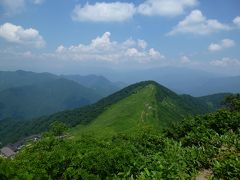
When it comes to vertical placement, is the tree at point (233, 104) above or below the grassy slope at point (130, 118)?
above

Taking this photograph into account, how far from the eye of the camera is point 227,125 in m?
33.0

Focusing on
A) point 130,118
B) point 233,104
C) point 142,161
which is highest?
point 142,161

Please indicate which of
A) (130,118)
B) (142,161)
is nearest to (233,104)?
(142,161)

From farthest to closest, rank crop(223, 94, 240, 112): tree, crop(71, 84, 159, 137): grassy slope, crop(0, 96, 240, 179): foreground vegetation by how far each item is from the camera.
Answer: crop(71, 84, 159, 137): grassy slope → crop(223, 94, 240, 112): tree → crop(0, 96, 240, 179): foreground vegetation

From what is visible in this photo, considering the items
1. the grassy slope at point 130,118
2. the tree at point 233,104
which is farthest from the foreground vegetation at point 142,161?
the grassy slope at point 130,118

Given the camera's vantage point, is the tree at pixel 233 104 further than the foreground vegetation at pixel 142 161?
Yes

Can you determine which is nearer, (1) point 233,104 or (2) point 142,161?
(2) point 142,161

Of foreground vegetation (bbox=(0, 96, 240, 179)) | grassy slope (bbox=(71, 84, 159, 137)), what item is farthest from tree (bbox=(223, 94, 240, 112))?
grassy slope (bbox=(71, 84, 159, 137))

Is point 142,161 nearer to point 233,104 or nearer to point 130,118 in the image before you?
point 233,104

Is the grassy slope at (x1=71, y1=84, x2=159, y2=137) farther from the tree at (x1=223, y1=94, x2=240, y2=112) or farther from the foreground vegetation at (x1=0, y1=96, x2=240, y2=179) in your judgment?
the foreground vegetation at (x1=0, y1=96, x2=240, y2=179)

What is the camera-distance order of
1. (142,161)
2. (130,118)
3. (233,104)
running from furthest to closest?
(130,118) → (233,104) → (142,161)

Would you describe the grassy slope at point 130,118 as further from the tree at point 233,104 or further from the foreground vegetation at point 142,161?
the foreground vegetation at point 142,161

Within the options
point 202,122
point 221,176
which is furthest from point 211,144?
point 202,122

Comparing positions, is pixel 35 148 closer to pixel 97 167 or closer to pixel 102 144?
pixel 102 144
